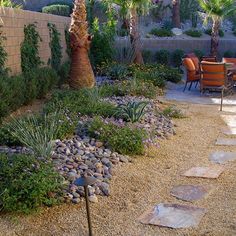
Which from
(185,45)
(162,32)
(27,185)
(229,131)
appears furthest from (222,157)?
(162,32)

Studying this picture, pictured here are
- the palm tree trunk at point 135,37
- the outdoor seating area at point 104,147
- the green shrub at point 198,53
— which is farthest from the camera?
the green shrub at point 198,53

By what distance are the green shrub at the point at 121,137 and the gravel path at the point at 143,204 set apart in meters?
0.18

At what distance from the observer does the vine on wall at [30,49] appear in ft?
36.7

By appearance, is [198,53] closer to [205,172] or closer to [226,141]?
[226,141]

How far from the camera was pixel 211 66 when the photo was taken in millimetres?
12297

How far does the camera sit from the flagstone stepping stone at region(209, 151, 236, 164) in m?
6.45

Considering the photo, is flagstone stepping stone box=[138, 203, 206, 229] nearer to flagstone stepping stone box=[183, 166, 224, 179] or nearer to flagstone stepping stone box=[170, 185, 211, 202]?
flagstone stepping stone box=[170, 185, 211, 202]

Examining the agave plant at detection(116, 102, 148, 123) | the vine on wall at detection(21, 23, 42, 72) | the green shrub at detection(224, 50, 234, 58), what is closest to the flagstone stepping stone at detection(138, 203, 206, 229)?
the agave plant at detection(116, 102, 148, 123)

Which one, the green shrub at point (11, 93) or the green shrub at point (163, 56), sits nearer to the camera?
the green shrub at point (11, 93)

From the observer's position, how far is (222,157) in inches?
260

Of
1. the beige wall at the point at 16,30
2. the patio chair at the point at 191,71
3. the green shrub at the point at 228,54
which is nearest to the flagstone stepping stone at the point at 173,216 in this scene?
the beige wall at the point at 16,30

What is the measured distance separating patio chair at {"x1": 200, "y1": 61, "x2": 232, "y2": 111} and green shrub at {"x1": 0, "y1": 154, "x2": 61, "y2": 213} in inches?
320

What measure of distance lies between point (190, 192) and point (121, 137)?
5.12 ft

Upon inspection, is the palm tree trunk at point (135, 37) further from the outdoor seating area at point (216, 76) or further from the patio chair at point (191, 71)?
the outdoor seating area at point (216, 76)
